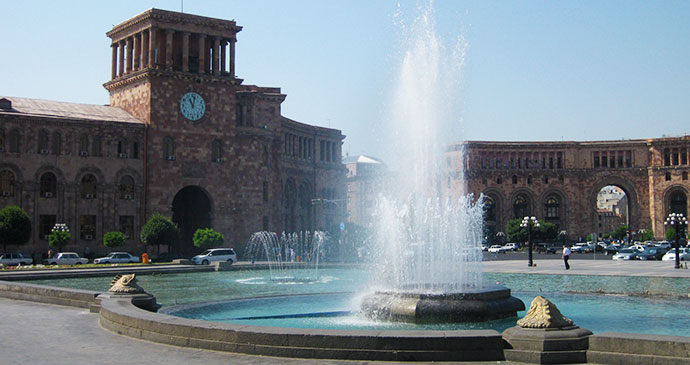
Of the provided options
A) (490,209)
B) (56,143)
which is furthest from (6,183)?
(490,209)

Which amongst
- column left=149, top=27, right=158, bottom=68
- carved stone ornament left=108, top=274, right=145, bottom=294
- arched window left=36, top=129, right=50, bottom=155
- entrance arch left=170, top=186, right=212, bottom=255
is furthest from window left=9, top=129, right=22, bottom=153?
carved stone ornament left=108, top=274, right=145, bottom=294

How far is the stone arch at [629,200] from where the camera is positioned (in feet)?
316

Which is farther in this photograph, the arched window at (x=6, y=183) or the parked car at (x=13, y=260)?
the arched window at (x=6, y=183)

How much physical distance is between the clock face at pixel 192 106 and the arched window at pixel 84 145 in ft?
24.1

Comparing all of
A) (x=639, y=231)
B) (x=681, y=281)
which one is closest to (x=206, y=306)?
(x=681, y=281)

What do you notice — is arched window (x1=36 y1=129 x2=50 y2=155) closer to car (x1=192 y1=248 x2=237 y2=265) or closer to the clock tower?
the clock tower

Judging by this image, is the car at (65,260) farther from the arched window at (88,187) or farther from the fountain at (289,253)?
the fountain at (289,253)

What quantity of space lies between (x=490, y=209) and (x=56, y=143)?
210 ft

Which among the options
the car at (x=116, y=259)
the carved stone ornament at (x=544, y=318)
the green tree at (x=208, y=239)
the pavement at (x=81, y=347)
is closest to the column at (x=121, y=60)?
the green tree at (x=208, y=239)

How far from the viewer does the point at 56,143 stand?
5047 centimetres

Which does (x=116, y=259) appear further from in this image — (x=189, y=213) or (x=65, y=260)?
(x=189, y=213)

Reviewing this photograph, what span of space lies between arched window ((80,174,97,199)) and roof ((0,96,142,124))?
4.22 meters

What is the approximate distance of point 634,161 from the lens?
9819cm

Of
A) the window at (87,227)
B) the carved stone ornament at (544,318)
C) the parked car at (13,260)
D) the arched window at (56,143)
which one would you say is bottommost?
the parked car at (13,260)
